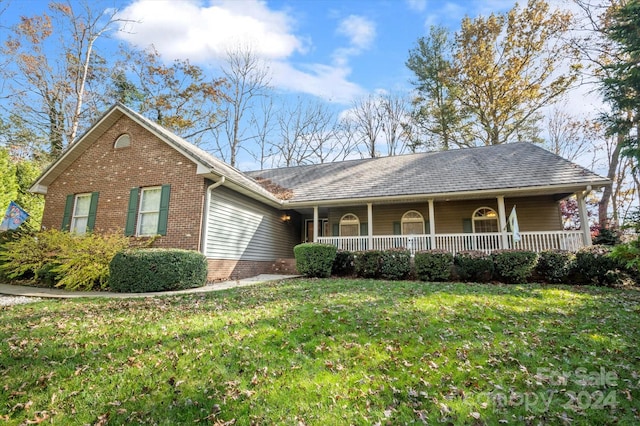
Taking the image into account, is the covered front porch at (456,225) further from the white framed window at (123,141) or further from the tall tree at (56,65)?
the tall tree at (56,65)

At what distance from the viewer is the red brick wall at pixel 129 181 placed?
1004 cm

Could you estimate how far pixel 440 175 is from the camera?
1345cm

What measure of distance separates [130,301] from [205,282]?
2.77 m

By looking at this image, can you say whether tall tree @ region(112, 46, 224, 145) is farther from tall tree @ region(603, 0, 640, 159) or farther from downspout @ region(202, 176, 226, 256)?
tall tree @ region(603, 0, 640, 159)

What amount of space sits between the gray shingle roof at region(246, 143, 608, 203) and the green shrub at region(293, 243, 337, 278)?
2.88 meters

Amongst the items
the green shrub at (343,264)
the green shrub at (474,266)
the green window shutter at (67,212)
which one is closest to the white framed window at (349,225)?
the green shrub at (343,264)

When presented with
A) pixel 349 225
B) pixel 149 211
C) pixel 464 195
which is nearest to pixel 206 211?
pixel 149 211

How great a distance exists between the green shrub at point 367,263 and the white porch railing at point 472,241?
162cm

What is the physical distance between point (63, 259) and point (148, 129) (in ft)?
16.1

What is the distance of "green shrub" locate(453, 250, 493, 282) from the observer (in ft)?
31.9

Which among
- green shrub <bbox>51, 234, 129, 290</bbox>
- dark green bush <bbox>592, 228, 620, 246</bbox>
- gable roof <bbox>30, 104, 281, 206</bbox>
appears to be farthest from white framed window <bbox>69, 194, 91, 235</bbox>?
dark green bush <bbox>592, 228, 620, 246</bbox>

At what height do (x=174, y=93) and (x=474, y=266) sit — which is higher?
(x=174, y=93)

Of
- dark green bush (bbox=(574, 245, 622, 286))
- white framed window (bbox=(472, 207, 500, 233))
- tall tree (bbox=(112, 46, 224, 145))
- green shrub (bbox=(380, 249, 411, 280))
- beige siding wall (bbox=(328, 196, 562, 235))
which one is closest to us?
dark green bush (bbox=(574, 245, 622, 286))

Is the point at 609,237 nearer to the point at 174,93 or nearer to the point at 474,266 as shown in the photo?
the point at 474,266
